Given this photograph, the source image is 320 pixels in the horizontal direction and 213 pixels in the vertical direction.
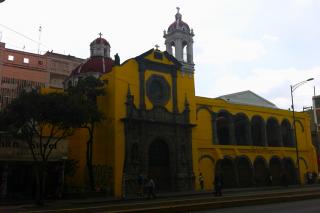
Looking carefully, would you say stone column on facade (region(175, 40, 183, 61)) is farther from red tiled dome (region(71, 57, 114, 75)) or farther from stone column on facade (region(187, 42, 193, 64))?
red tiled dome (region(71, 57, 114, 75))

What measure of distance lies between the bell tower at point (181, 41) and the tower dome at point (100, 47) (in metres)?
7.33

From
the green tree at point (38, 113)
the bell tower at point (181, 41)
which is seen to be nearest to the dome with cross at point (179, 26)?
the bell tower at point (181, 41)

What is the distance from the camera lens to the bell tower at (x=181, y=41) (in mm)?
46562

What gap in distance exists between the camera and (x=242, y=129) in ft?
142

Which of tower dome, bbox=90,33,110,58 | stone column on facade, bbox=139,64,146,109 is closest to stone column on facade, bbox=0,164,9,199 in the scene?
stone column on facade, bbox=139,64,146,109

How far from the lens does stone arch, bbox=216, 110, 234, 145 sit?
1599 inches

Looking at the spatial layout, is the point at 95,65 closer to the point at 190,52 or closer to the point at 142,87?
the point at 142,87

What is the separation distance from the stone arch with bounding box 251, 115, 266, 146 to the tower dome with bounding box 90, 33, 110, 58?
19.2m

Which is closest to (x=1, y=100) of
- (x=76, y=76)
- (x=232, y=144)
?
(x=76, y=76)

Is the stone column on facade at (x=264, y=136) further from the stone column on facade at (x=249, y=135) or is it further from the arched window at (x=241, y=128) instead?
the arched window at (x=241, y=128)

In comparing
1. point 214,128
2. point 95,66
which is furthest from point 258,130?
point 95,66

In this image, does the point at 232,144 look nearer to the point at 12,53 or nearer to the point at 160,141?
the point at 160,141

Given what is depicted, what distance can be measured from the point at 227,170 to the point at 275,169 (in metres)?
7.53

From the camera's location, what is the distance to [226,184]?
38781 millimetres
